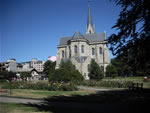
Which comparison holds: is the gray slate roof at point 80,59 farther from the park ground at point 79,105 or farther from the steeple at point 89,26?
the park ground at point 79,105

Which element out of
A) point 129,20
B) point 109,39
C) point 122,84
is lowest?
point 122,84

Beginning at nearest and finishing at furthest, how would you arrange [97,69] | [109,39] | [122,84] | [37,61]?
[109,39], [122,84], [97,69], [37,61]

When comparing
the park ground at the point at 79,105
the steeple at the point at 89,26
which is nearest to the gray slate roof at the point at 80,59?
the steeple at the point at 89,26

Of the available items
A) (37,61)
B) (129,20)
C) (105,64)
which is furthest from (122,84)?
(37,61)

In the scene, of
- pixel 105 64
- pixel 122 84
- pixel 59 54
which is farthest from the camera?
pixel 59 54

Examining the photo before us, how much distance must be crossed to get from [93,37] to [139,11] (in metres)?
52.0

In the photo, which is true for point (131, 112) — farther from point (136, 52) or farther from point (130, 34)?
point (130, 34)

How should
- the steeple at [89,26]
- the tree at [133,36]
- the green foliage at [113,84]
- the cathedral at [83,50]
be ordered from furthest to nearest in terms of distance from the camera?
the steeple at [89,26]
the cathedral at [83,50]
the green foliage at [113,84]
the tree at [133,36]

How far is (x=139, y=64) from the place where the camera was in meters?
7.85

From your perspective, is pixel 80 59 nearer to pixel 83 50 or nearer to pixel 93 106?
pixel 83 50

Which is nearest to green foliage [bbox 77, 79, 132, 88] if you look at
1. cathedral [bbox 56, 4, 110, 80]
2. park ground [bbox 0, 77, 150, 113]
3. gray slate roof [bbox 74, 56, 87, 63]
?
park ground [bbox 0, 77, 150, 113]

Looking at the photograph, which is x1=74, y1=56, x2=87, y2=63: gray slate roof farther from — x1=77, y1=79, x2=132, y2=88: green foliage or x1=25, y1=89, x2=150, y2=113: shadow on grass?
x1=25, y1=89, x2=150, y2=113: shadow on grass

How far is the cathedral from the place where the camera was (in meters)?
45.7

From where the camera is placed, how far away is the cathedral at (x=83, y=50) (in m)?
45.7
